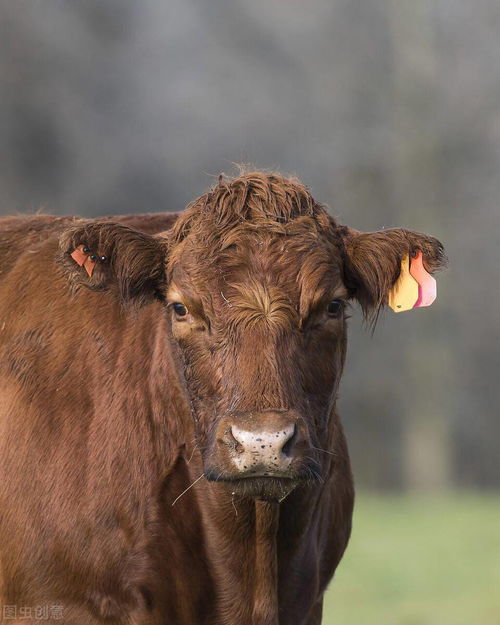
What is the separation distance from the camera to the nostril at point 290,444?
4367 millimetres

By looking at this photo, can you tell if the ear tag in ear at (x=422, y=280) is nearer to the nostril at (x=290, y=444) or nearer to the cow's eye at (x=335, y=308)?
the cow's eye at (x=335, y=308)

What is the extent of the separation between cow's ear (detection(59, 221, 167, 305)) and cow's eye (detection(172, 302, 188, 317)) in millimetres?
301

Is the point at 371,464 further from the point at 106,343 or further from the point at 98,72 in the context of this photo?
the point at 106,343

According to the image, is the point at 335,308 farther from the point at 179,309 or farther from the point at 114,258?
the point at 114,258

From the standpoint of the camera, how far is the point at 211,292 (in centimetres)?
488

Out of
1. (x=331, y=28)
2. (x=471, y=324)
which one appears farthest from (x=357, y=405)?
(x=331, y=28)

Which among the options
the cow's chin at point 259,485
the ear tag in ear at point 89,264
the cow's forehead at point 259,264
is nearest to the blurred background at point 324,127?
the ear tag in ear at point 89,264

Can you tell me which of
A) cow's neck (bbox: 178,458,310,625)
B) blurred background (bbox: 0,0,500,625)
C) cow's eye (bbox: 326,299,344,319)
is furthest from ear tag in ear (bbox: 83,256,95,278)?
blurred background (bbox: 0,0,500,625)

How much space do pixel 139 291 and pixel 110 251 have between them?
0.22 m

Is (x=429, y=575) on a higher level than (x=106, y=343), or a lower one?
lower

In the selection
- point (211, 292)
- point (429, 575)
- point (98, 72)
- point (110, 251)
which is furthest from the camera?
point (98, 72)

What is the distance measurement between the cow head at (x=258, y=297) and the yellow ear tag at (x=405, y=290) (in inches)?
1.4

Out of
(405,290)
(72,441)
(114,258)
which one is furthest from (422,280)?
(72,441)

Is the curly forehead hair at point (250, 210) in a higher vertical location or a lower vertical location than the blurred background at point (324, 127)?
lower
